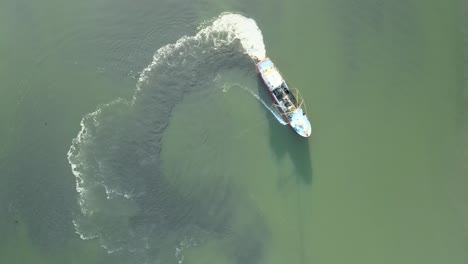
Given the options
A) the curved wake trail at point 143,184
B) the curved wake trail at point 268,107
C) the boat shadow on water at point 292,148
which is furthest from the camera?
the curved wake trail at point 268,107

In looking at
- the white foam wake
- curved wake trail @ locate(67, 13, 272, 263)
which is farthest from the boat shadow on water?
curved wake trail @ locate(67, 13, 272, 263)

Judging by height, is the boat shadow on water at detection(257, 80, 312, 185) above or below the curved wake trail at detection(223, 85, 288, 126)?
below

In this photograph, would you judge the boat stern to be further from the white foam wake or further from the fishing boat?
the white foam wake

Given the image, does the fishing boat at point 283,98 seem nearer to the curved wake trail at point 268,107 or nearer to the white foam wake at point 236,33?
the curved wake trail at point 268,107

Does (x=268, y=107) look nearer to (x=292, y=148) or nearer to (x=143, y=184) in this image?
(x=292, y=148)

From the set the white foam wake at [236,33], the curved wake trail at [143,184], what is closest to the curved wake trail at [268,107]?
the white foam wake at [236,33]

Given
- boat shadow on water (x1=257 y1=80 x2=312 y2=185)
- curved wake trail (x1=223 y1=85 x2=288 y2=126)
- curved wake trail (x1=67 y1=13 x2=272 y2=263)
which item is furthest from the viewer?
curved wake trail (x1=223 y1=85 x2=288 y2=126)

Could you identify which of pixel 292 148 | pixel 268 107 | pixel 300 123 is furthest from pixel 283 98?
pixel 292 148
